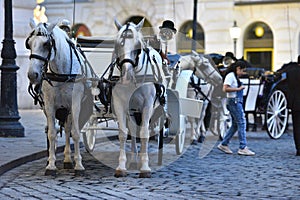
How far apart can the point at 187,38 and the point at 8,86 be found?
785 inches

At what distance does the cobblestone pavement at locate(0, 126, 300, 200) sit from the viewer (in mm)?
8969

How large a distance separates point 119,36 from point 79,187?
2.08 meters

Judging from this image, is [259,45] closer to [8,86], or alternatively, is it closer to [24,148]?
[8,86]

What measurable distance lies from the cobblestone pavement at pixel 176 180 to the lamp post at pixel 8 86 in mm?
2309

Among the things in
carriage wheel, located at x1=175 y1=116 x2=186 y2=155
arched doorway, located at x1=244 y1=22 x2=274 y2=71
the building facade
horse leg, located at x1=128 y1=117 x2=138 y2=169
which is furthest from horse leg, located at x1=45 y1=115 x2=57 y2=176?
arched doorway, located at x1=244 y1=22 x2=274 y2=71

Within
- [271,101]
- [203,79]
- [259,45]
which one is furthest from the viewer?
[259,45]

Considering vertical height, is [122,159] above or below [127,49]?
below

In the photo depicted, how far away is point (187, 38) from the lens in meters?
34.5

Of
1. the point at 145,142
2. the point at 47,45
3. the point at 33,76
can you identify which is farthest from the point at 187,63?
the point at 33,76

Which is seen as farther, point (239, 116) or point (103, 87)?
point (239, 116)

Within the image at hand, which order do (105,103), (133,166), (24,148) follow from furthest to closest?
(24,148), (133,166), (105,103)

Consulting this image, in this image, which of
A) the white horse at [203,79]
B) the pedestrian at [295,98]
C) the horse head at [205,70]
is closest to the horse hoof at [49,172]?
the pedestrian at [295,98]

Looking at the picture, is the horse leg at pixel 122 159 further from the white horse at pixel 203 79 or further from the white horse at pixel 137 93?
the white horse at pixel 203 79

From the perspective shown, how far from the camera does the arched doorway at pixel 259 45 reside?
35281 mm
